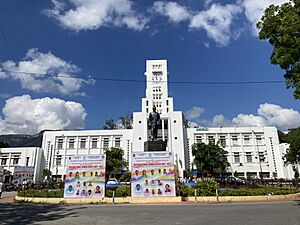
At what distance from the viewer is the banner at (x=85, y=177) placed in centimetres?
1501

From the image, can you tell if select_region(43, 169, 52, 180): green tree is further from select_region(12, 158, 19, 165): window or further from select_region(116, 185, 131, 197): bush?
select_region(116, 185, 131, 197): bush

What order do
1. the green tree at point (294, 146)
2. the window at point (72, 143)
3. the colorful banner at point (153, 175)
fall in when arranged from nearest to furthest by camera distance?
the colorful banner at point (153, 175)
the green tree at point (294, 146)
the window at point (72, 143)

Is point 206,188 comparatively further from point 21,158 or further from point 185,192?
point 21,158

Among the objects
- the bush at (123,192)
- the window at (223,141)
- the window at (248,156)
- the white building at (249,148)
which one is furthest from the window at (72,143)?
the bush at (123,192)

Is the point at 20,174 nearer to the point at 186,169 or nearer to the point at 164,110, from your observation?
the point at 186,169

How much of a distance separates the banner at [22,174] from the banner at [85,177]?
32725 millimetres

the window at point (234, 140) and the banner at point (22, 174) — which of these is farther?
the window at point (234, 140)

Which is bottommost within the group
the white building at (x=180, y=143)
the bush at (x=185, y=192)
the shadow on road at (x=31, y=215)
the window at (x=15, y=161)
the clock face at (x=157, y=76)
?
the shadow on road at (x=31, y=215)

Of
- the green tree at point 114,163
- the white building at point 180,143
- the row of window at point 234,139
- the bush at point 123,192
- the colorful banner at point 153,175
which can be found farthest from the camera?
the row of window at point 234,139

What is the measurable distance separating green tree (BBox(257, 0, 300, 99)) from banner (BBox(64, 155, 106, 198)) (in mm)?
10743

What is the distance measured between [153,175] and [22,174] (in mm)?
37904

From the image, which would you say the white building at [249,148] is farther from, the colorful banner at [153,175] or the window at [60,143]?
the colorful banner at [153,175]

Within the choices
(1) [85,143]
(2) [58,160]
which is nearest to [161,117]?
(1) [85,143]

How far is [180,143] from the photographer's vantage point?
55938 millimetres
